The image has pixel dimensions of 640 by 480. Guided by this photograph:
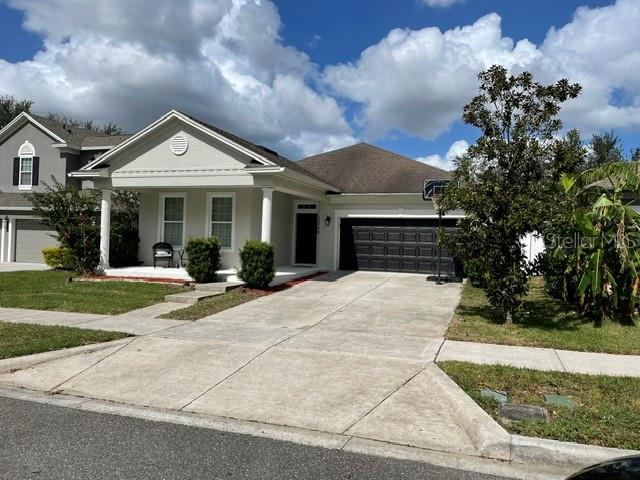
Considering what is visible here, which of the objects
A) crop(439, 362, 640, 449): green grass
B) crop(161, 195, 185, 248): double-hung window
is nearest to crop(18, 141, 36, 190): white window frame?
crop(161, 195, 185, 248): double-hung window

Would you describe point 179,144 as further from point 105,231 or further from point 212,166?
point 105,231

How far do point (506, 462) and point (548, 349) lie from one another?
13.4 ft

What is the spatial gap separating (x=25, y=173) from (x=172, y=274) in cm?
1431

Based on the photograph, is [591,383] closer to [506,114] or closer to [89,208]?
[506,114]

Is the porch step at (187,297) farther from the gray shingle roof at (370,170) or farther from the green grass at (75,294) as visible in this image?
the gray shingle roof at (370,170)

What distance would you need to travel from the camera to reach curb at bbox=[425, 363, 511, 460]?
4.49m

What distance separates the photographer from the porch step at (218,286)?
13.7 metres

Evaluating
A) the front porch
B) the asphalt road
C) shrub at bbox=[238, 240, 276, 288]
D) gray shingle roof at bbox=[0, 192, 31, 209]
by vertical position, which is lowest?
the asphalt road

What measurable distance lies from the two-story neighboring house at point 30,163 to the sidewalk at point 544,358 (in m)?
21.4

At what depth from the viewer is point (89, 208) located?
666 inches

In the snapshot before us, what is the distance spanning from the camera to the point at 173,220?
18.2 metres

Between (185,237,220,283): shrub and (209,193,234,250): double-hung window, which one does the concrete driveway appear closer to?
(185,237,220,283): shrub

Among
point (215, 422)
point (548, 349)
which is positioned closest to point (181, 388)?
point (215, 422)

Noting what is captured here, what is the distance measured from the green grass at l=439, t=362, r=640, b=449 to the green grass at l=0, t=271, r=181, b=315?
7.85m
